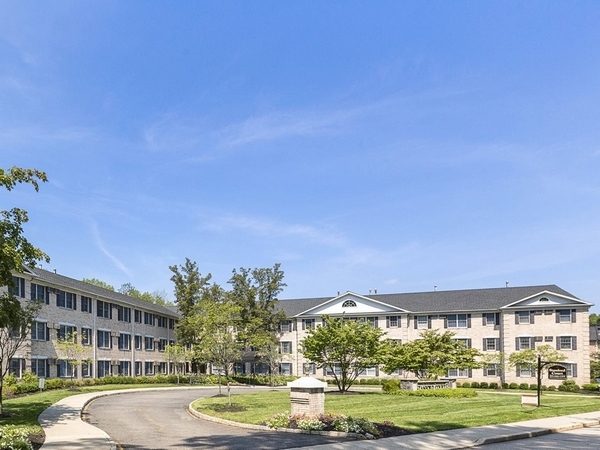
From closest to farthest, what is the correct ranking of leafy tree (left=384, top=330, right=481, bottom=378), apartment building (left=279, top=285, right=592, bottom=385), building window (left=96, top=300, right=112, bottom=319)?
1. leafy tree (left=384, top=330, right=481, bottom=378)
2. building window (left=96, top=300, right=112, bottom=319)
3. apartment building (left=279, top=285, right=592, bottom=385)

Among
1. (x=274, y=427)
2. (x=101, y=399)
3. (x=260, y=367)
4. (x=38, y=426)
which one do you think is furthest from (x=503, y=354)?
(x=38, y=426)

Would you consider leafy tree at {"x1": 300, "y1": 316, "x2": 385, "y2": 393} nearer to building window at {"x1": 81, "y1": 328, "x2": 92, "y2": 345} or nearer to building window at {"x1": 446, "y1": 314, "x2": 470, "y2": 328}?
building window at {"x1": 81, "y1": 328, "x2": 92, "y2": 345}

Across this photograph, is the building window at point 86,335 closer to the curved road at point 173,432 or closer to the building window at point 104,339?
the building window at point 104,339

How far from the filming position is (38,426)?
20.5 meters

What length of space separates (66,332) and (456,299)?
131 ft

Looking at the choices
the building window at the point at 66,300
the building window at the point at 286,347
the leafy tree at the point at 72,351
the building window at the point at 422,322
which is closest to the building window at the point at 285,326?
the building window at the point at 286,347

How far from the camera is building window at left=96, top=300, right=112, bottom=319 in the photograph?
2090 inches

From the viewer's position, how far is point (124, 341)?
57.0 metres

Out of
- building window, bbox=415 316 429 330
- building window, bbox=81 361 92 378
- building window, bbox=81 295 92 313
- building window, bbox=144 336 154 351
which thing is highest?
building window, bbox=81 295 92 313

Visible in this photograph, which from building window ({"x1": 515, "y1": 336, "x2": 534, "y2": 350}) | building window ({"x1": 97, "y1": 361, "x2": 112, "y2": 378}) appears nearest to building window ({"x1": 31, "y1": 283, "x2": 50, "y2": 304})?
building window ({"x1": 97, "y1": 361, "x2": 112, "y2": 378})

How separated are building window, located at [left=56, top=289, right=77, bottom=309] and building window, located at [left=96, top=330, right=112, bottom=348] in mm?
4505

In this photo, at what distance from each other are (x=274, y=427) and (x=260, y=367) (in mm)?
52514

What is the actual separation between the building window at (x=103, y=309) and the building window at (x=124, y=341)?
8.85ft

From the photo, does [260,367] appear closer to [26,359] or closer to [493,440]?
[26,359]
